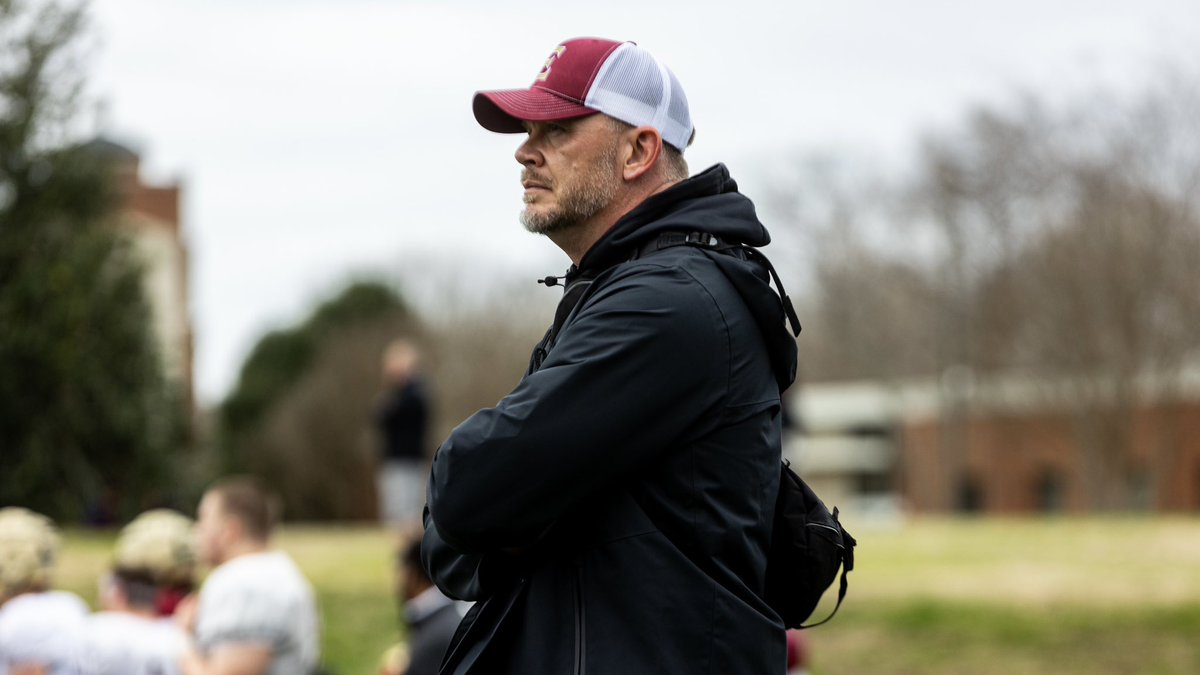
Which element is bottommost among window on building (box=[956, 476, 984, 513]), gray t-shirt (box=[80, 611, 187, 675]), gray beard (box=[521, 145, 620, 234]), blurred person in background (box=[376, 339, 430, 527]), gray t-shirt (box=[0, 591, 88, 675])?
window on building (box=[956, 476, 984, 513])

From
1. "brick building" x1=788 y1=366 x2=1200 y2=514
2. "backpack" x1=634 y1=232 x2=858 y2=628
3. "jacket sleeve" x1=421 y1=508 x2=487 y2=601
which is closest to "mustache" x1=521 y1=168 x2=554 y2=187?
"backpack" x1=634 y1=232 x2=858 y2=628

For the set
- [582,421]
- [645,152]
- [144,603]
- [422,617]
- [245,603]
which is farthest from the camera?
[422,617]

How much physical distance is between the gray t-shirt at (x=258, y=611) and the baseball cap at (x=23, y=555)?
0.69m

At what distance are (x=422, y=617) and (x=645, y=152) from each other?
5174 millimetres

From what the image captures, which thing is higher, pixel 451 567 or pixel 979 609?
pixel 451 567

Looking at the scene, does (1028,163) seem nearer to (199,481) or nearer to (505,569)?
(199,481)

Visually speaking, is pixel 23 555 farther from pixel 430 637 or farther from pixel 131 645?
pixel 430 637

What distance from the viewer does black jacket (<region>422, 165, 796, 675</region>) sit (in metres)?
2.53

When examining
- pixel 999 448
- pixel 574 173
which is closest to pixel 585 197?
pixel 574 173

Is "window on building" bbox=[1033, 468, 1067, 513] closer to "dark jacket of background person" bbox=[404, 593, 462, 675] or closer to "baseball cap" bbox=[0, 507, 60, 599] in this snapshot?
"dark jacket of background person" bbox=[404, 593, 462, 675]

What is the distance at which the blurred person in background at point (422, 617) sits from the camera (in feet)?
24.2

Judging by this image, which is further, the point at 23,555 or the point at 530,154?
the point at 23,555

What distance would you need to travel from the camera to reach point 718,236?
279 centimetres

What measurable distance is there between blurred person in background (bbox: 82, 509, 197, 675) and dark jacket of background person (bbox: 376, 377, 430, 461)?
7.35 meters
